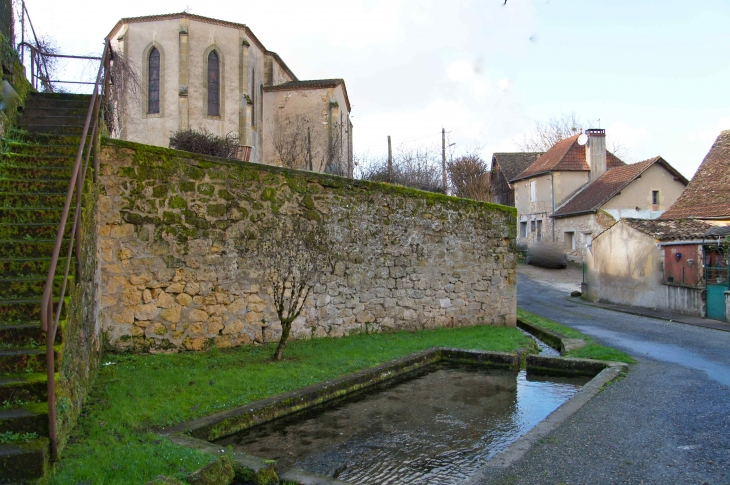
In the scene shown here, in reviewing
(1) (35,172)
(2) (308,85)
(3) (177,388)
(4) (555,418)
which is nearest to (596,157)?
(2) (308,85)

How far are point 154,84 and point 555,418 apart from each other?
2335 centimetres

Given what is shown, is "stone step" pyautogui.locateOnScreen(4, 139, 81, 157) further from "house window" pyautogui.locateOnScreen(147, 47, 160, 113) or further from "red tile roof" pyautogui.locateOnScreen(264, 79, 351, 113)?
"red tile roof" pyautogui.locateOnScreen(264, 79, 351, 113)

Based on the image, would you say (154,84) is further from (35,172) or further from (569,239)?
(569,239)

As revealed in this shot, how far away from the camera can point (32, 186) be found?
254 inches

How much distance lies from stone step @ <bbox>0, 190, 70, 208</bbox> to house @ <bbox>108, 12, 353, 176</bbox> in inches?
624

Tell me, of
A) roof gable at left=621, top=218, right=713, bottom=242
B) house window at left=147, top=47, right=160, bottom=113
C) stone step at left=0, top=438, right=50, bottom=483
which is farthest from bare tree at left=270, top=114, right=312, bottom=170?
stone step at left=0, top=438, right=50, bottom=483

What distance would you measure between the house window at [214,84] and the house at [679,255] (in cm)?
1803

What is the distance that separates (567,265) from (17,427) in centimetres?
3279

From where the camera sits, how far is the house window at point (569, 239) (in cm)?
3344

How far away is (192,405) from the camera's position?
18.3 feet

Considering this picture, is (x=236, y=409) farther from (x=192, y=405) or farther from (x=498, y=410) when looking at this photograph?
(x=498, y=410)

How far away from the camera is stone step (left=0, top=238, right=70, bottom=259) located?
18.1 ft

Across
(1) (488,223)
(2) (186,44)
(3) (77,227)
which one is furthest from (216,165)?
(2) (186,44)

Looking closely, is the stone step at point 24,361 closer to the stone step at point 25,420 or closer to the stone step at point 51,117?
the stone step at point 25,420
